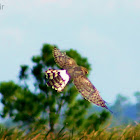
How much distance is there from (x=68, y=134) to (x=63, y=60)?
2185mm

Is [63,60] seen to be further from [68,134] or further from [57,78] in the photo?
[68,134]

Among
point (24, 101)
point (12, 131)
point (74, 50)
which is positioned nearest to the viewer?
point (12, 131)

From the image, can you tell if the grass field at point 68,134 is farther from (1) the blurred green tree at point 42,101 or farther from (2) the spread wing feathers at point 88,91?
(1) the blurred green tree at point 42,101

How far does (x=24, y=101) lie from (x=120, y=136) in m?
8.00

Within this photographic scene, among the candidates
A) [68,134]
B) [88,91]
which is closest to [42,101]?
[68,134]

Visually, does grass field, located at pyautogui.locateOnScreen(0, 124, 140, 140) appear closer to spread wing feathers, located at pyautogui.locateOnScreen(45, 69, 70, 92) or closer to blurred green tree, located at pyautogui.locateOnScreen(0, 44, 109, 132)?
spread wing feathers, located at pyautogui.locateOnScreen(45, 69, 70, 92)

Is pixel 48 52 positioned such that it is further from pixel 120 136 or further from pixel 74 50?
pixel 120 136

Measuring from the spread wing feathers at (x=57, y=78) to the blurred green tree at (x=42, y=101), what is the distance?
9.39 m

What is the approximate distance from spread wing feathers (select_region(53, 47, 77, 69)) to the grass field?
1.38 m

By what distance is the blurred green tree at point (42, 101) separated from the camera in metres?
14.5

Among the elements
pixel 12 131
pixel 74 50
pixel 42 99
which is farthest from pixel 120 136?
pixel 42 99

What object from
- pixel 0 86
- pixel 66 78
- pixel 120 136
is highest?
pixel 0 86

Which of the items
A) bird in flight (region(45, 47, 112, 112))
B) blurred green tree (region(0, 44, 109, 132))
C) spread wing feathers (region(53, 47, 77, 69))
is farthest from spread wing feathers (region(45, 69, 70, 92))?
blurred green tree (region(0, 44, 109, 132))

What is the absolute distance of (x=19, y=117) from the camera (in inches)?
593
